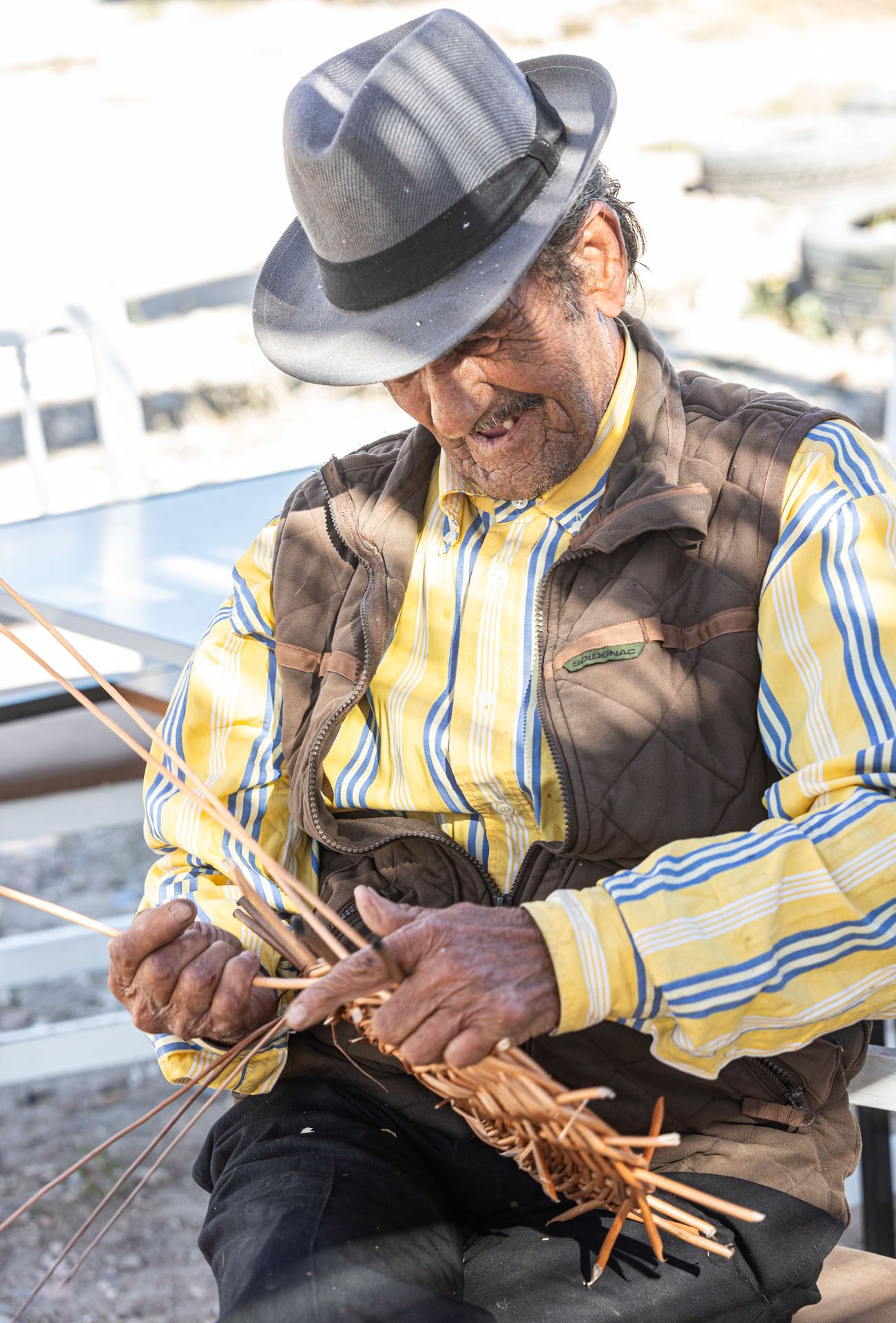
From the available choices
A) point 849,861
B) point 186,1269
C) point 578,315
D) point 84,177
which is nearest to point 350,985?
point 849,861

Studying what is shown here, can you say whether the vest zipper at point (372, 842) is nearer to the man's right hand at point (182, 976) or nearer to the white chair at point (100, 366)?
the man's right hand at point (182, 976)

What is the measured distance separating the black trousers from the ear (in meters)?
0.90

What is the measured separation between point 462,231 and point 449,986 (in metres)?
0.71

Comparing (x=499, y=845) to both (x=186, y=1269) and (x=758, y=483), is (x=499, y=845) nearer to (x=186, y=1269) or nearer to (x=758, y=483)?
(x=758, y=483)

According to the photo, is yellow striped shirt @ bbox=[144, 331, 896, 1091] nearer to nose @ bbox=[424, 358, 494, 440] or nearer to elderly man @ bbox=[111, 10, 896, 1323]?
elderly man @ bbox=[111, 10, 896, 1323]

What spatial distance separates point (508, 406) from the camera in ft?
4.74

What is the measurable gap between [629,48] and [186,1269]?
38.1 ft

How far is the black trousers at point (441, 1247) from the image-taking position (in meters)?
1.25

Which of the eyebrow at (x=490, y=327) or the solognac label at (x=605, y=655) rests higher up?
the eyebrow at (x=490, y=327)

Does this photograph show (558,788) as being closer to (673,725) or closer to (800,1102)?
(673,725)

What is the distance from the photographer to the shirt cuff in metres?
1.15

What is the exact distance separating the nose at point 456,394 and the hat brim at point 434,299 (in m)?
0.06

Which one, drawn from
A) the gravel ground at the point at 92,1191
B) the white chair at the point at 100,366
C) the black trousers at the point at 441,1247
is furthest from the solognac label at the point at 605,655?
the white chair at the point at 100,366

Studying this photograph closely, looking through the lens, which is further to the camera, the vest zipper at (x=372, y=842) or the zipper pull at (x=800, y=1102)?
the vest zipper at (x=372, y=842)
